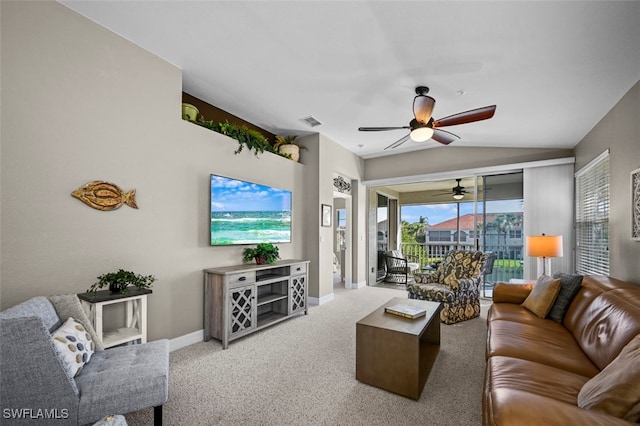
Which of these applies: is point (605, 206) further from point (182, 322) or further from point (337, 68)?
point (182, 322)

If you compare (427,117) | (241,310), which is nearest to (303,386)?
(241,310)

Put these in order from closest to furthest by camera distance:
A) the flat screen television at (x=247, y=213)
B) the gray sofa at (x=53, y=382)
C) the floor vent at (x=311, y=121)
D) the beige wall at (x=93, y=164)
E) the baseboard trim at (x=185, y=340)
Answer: the gray sofa at (x=53, y=382) < the beige wall at (x=93, y=164) < the baseboard trim at (x=185, y=340) < the flat screen television at (x=247, y=213) < the floor vent at (x=311, y=121)

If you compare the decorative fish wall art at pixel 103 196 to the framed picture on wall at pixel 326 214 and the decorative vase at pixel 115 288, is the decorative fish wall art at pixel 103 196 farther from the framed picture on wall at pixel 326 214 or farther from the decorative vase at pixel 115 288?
the framed picture on wall at pixel 326 214

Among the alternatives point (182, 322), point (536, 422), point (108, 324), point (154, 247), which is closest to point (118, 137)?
point (154, 247)

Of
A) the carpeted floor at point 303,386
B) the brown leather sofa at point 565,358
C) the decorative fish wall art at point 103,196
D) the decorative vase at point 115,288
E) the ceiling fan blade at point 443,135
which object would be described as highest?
the ceiling fan blade at point 443,135

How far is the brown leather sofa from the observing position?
3.67 ft

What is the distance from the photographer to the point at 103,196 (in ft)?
7.85

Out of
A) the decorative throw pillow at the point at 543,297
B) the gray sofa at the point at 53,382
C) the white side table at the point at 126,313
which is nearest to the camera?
the gray sofa at the point at 53,382

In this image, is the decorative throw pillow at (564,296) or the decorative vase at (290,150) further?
the decorative vase at (290,150)

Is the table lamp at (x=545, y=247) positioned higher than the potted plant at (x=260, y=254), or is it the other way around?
the table lamp at (x=545, y=247)

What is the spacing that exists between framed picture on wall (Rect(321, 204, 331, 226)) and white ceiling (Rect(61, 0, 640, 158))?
1.84 meters

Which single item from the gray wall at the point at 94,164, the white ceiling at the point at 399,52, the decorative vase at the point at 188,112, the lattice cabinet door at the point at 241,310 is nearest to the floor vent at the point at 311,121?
the white ceiling at the point at 399,52

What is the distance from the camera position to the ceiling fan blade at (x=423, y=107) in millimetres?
2803

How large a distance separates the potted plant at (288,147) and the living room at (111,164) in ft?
2.91
